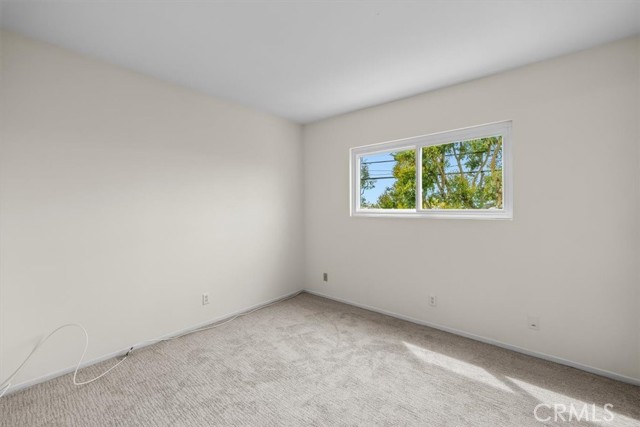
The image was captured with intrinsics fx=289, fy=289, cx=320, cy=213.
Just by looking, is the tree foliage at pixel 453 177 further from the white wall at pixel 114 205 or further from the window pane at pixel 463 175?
the white wall at pixel 114 205

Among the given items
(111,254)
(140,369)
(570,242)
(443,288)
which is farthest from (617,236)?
(111,254)

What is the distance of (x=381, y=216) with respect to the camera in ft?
10.7

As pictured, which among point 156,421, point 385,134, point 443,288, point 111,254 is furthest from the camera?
point 385,134

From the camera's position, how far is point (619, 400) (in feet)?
5.94

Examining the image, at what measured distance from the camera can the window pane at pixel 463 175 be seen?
262 cm

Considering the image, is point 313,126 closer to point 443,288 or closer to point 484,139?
point 484,139

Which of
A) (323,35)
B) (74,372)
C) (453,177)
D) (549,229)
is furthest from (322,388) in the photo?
(323,35)

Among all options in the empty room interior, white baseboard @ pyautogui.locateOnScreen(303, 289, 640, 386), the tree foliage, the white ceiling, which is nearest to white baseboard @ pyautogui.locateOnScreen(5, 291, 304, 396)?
the empty room interior

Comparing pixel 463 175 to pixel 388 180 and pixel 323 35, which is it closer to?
pixel 388 180

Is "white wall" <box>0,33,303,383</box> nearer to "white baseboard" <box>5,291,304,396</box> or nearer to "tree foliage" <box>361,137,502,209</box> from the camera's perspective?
"white baseboard" <box>5,291,304,396</box>

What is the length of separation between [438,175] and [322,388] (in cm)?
223

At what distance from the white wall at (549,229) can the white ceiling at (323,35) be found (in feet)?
0.85

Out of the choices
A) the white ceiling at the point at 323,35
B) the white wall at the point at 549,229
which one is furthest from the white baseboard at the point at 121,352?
the white ceiling at the point at 323,35

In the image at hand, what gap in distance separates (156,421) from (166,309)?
116cm
